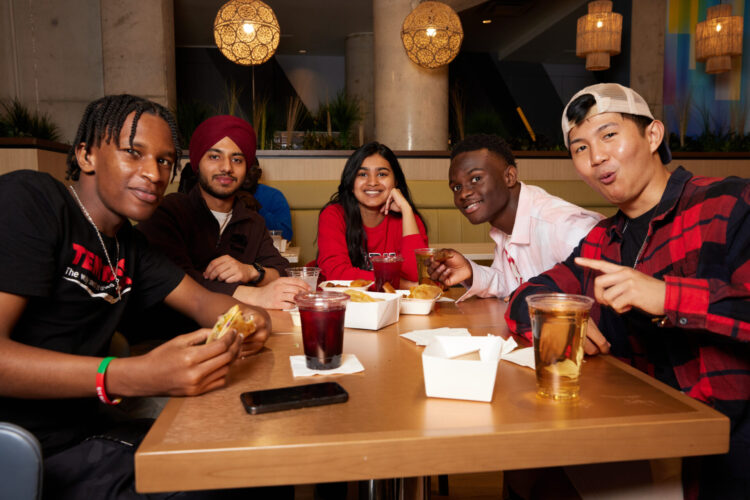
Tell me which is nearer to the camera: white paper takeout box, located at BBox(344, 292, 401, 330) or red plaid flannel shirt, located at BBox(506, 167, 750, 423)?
red plaid flannel shirt, located at BBox(506, 167, 750, 423)

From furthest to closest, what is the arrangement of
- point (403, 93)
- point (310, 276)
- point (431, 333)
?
1. point (403, 93)
2. point (310, 276)
3. point (431, 333)

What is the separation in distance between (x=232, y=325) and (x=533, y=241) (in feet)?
4.50

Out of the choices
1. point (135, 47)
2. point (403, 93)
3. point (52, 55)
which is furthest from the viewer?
point (52, 55)

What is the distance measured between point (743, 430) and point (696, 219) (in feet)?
1.52

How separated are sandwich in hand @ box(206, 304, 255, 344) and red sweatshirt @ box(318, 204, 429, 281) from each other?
1.12 m

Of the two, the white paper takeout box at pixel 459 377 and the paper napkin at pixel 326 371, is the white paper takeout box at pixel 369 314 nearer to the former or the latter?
the paper napkin at pixel 326 371

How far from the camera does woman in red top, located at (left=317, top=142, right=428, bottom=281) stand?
2623 mm

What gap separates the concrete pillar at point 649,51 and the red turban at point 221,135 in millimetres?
7026

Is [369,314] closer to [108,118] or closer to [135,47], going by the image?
[108,118]

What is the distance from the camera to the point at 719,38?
23.2 feet

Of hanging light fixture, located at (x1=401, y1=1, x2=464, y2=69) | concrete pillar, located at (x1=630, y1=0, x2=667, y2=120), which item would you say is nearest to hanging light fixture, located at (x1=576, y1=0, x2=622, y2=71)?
concrete pillar, located at (x1=630, y1=0, x2=667, y2=120)

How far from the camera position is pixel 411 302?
1552mm

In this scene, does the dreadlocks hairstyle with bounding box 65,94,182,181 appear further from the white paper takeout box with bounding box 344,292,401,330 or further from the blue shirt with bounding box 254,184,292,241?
the blue shirt with bounding box 254,184,292,241

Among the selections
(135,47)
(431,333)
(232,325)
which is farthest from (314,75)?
(232,325)
